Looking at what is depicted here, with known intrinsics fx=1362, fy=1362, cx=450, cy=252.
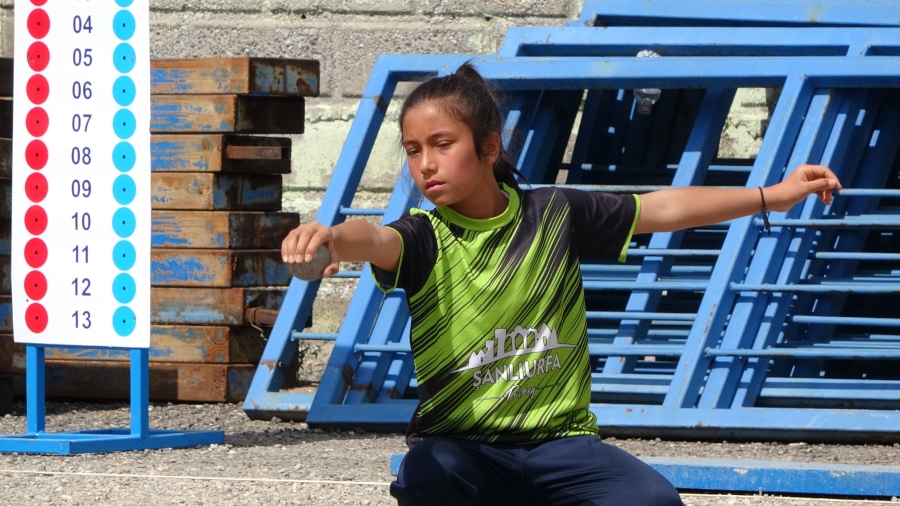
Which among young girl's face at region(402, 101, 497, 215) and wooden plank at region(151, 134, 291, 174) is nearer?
young girl's face at region(402, 101, 497, 215)

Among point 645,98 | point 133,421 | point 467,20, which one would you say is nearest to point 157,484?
point 133,421

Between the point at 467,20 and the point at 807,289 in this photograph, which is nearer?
the point at 807,289

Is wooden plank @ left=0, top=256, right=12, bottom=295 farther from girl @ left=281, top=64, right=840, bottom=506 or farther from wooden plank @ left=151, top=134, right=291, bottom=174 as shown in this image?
girl @ left=281, top=64, right=840, bottom=506

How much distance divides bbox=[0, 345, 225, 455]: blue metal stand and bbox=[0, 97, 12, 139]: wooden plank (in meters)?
1.28

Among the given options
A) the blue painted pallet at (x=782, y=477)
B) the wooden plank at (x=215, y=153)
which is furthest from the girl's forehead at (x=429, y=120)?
the wooden plank at (x=215, y=153)

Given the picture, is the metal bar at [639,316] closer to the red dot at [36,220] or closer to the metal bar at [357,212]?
the metal bar at [357,212]

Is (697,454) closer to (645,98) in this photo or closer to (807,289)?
(807,289)

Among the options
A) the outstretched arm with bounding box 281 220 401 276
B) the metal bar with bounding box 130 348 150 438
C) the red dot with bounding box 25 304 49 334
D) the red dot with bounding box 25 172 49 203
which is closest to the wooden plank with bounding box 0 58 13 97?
the red dot with bounding box 25 172 49 203

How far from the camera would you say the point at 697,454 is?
4.46 m

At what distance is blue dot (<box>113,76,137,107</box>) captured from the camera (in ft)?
15.0

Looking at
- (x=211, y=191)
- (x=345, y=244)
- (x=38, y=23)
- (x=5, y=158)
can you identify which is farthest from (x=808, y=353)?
(x=5, y=158)

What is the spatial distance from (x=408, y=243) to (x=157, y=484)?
159cm

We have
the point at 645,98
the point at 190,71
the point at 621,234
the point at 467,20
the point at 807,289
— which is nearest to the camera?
the point at 621,234

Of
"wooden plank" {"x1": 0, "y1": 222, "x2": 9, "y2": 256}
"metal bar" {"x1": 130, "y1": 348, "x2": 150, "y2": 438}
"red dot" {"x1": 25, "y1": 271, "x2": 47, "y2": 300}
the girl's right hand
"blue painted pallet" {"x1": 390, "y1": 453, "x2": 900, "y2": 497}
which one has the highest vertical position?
"wooden plank" {"x1": 0, "y1": 222, "x2": 9, "y2": 256}
